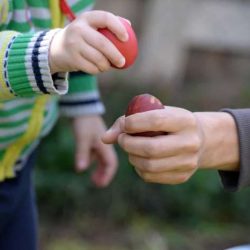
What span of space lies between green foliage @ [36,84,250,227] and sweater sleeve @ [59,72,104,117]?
0.93 m

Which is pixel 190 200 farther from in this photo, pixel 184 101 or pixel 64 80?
pixel 64 80

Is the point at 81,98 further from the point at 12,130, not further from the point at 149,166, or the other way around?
the point at 149,166

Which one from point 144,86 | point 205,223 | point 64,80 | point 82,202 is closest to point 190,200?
point 205,223

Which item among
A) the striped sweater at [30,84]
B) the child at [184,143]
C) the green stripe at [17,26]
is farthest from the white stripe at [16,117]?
the child at [184,143]

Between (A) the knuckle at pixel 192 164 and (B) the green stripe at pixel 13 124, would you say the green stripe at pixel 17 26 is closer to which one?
(B) the green stripe at pixel 13 124

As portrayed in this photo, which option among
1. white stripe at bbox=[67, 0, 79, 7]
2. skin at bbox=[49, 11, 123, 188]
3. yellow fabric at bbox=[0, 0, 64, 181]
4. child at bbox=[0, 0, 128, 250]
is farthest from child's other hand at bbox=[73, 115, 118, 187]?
skin at bbox=[49, 11, 123, 188]

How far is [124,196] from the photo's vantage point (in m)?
2.66

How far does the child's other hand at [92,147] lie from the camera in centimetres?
171

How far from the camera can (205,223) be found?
8.89 ft

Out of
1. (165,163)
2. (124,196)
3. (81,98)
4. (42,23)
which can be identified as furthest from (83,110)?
(124,196)

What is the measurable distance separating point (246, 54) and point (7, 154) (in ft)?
7.02

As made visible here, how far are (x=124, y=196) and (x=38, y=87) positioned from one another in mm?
1501

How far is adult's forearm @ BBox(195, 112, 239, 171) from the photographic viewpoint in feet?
4.12

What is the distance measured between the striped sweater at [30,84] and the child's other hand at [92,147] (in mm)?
33
